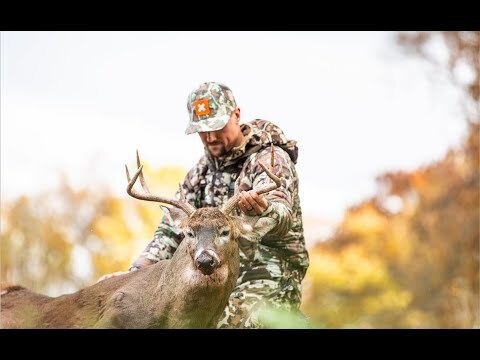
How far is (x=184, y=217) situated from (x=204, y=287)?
551mm

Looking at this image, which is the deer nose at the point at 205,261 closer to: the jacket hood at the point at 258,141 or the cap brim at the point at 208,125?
the cap brim at the point at 208,125

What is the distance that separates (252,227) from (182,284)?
621 millimetres

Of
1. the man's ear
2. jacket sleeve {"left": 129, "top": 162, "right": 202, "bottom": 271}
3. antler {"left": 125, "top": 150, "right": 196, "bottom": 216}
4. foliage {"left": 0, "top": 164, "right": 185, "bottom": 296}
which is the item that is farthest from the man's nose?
foliage {"left": 0, "top": 164, "right": 185, "bottom": 296}

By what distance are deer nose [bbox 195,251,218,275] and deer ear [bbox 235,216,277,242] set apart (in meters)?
0.46

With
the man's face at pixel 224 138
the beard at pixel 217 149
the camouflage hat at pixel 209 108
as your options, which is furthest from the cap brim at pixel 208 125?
the beard at pixel 217 149

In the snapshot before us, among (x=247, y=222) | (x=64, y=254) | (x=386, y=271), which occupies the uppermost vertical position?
(x=386, y=271)

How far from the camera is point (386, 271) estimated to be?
3678cm

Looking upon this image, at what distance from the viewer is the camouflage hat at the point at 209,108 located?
27.4ft

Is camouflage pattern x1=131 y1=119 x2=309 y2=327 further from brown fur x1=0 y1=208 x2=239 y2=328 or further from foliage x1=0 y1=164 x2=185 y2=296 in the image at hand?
foliage x1=0 y1=164 x2=185 y2=296

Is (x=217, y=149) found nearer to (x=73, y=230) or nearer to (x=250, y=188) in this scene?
(x=250, y=188)

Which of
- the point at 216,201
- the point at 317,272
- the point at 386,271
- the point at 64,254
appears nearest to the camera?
the point at 216,201

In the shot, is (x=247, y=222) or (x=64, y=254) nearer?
(x=247, y=222)
